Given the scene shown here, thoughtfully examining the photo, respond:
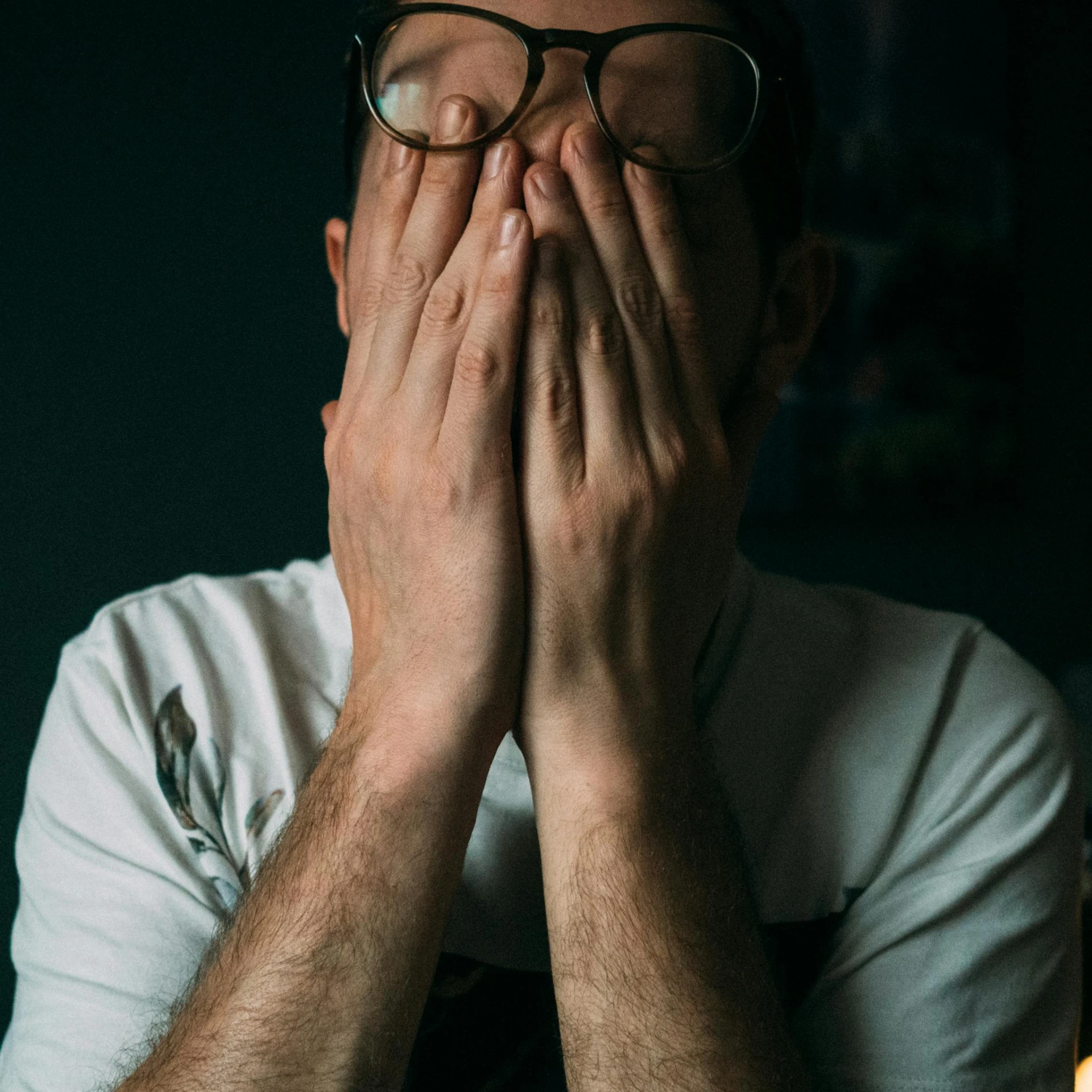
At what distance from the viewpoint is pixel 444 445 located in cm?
78

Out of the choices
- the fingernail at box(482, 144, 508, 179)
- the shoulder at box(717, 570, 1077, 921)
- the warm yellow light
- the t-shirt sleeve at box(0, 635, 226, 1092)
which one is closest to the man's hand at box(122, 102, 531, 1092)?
the fingernail at box(482, 144, 508, 179)

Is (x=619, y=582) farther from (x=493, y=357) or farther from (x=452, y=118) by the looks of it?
(x=452, y=118)

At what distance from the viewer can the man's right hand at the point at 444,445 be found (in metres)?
0.77

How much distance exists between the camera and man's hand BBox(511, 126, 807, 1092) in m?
0.73

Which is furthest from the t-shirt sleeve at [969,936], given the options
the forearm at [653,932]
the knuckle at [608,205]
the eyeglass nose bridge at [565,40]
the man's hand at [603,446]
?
the eyeglass nose bridge at [565,40]

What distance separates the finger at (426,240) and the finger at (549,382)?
0.09 meters

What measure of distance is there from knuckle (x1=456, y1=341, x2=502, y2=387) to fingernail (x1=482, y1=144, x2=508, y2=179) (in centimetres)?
15

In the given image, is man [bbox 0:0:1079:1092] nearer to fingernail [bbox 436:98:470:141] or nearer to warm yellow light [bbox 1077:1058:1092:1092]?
fingernail [bbox 436:98:470:141]

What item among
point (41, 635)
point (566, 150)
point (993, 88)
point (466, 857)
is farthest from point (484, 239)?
point (993, 88)

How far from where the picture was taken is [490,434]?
0.77 meters

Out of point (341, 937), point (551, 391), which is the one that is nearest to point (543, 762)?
point (341, 937)

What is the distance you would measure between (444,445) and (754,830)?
50 cm

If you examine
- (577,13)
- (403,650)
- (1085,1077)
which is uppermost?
(577,13)

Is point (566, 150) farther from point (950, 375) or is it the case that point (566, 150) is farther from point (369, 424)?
point (950, 375)
